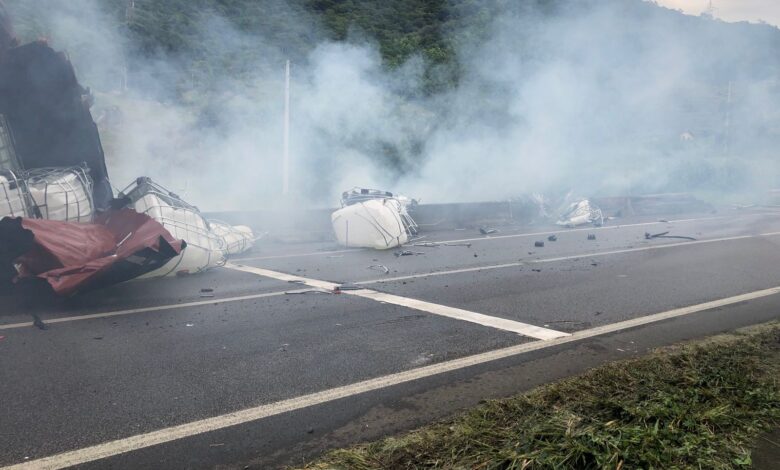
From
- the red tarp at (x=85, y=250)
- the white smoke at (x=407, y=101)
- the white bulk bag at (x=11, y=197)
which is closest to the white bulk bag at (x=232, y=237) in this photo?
the red tarp at (x=85, y=250)

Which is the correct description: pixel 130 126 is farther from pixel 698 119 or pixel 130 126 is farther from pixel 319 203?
pixel 698 119

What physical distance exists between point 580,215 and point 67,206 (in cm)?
984

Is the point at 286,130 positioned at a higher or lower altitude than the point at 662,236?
higher

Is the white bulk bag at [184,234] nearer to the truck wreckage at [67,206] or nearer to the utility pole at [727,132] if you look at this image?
the truck wreckage at [67,206]

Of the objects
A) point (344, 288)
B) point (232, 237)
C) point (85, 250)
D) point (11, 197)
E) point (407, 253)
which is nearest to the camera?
point (85, 250)

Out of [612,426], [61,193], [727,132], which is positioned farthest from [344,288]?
[727,132]

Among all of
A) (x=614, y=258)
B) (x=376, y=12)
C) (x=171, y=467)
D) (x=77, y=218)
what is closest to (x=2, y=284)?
(x=77, y=218)

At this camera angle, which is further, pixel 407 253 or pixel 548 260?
pixel 407 253

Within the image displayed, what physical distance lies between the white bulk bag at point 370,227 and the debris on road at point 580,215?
4938 mm

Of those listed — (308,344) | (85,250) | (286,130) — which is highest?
(286,130)

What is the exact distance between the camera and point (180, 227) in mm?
6719

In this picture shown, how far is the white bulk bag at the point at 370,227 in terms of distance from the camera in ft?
29.3

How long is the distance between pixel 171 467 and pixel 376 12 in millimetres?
12742

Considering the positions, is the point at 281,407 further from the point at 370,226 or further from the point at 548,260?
the point at 370,226
